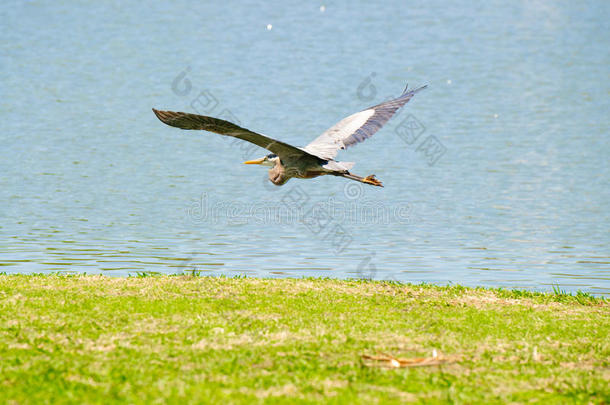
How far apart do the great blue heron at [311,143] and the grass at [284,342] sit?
168 centimetres

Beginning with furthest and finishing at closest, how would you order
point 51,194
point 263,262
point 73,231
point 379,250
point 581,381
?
point 51,194 < point 73,231 < point 379,250 < point 263,262 < point 581,381

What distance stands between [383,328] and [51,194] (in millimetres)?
22519

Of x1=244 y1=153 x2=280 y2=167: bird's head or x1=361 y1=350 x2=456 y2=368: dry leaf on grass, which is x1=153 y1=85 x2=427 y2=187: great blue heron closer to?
x1=244 y1=153 x2=280 y2=167: bird's head

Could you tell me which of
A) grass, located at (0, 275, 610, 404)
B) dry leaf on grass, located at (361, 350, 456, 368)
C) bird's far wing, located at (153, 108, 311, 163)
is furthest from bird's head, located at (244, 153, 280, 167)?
dry leaf on grass, located at (361, 350, 456, 368)

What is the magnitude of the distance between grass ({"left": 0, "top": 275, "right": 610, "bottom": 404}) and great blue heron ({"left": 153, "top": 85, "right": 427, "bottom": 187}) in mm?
1679

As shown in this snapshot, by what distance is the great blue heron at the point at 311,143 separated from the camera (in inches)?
331

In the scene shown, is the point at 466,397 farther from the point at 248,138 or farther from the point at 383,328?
the point at 248,138

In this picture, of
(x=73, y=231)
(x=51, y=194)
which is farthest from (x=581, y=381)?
(x=51, y=194)

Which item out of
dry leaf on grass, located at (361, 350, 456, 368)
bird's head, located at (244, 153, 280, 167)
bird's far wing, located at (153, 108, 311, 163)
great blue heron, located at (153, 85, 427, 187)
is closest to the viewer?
dry leaf on grass, located at (361, 350, 456, 368)

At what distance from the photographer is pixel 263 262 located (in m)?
15.6

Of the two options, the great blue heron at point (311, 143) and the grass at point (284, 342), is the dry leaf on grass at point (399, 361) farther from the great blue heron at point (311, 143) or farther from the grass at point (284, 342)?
the great blue heron at point (311, 143)

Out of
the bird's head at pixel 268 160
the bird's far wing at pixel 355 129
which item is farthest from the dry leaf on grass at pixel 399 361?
the bird's head at pixel 268 160

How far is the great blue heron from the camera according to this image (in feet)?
27.6

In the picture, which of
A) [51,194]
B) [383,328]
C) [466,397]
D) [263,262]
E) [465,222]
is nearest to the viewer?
[466,397]
